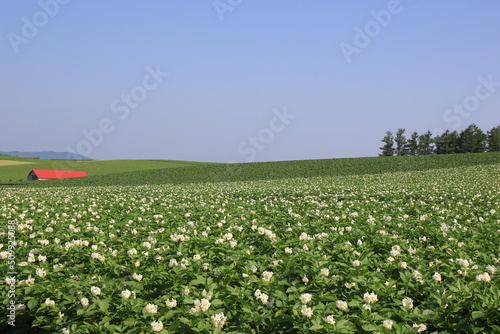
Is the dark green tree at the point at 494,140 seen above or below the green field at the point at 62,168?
above

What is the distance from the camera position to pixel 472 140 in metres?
103

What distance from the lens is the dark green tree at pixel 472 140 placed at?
103 metres

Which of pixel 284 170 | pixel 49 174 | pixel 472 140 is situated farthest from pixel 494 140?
pixel 49 174

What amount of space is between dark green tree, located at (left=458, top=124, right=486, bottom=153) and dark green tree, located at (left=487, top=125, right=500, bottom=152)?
2145 millimetres

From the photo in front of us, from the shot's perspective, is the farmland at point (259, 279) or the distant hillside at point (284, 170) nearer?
the farmland at point (259, 279)

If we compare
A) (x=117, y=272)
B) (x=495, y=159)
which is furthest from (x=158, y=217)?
(x=495, y=159)

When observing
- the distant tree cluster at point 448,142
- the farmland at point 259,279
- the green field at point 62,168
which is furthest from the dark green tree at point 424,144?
the farmland at point 259,279

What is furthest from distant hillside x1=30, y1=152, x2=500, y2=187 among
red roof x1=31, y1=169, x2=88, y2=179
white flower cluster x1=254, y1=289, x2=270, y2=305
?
white flower cluster x1=254, y1=289, x2=270, y2=305

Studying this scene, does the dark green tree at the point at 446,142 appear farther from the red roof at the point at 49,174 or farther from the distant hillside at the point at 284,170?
the red roof at the point at 49,174

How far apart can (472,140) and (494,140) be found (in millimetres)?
7822

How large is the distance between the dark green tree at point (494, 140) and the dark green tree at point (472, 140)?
84.4 inches

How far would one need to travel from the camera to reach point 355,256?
5855mm

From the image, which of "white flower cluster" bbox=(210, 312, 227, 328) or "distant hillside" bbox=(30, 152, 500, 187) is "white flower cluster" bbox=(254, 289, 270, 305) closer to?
"white flower cluster" bbox=(210, 312, 227, 328)

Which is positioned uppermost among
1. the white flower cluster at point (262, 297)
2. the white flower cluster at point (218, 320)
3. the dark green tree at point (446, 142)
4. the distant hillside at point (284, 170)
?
the dark green tree at point (446, 142)
